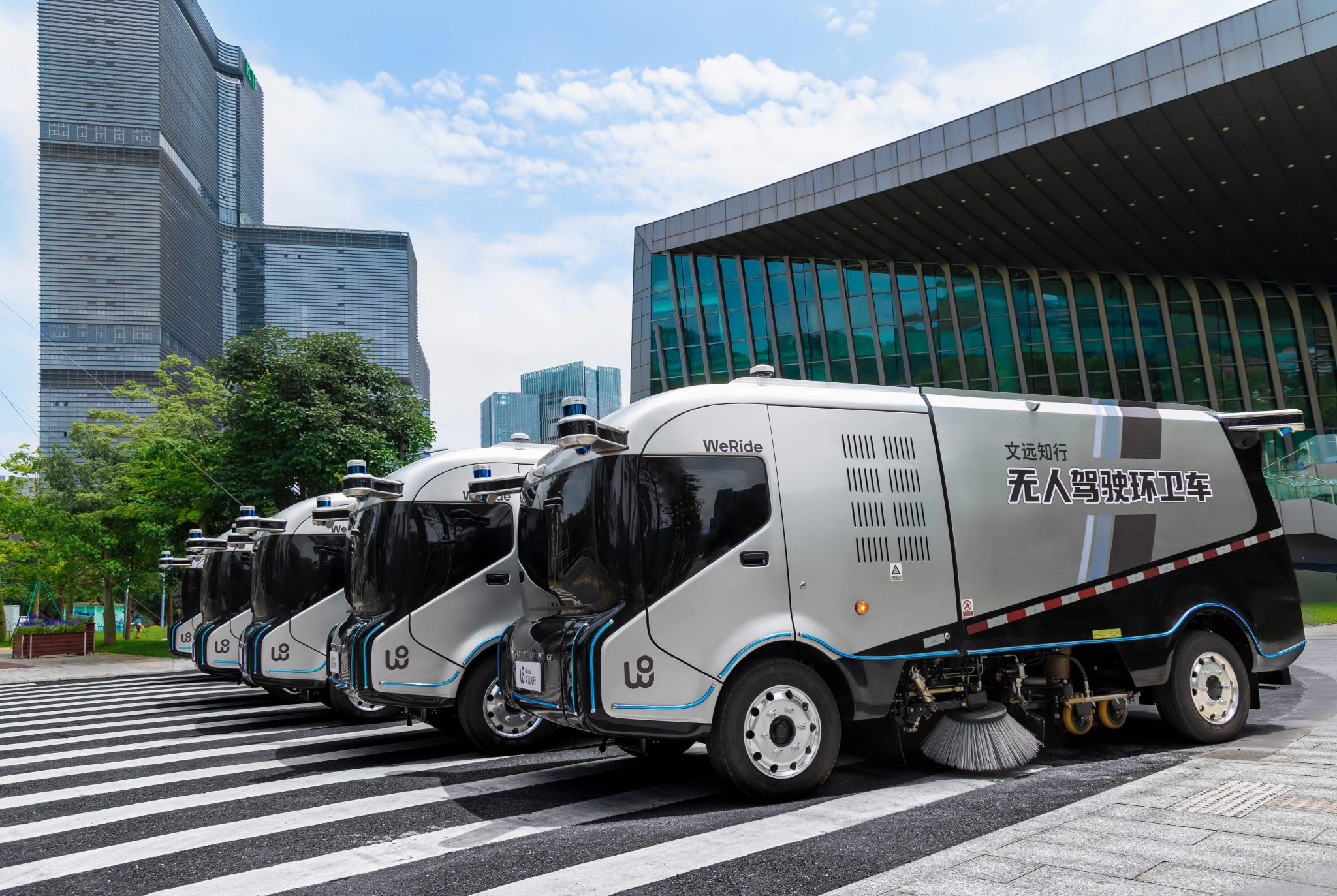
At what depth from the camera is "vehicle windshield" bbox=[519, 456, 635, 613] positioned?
5781 mm

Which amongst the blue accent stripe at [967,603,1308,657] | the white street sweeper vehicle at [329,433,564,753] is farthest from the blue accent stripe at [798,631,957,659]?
the white street sweeper vehicle at [329,433,564,753]

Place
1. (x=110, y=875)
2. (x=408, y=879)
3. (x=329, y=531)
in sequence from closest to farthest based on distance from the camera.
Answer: (x=408, y=879)
(x=110, y=875)
(x=329, y=531)

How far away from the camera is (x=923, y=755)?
6.94m

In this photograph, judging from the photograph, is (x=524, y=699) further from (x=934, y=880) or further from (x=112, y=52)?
(x=112, y=52)

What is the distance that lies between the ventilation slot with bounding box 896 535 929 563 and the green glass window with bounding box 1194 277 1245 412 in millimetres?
36044

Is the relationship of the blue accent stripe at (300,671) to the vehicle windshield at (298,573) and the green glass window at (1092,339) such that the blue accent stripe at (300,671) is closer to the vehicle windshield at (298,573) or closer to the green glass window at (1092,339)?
the vehicle windshield at (298,573)

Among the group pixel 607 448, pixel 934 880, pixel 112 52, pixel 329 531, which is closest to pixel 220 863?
pixel 607 448

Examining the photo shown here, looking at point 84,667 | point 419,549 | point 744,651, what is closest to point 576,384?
point 84,667

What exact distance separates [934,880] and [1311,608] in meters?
26.0

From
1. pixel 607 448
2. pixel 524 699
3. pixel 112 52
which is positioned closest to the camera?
pixel 607 448

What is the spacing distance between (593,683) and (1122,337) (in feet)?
121

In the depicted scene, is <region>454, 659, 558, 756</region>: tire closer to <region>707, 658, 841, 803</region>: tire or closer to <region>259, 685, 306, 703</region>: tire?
<region>707, 658, 841, 803</region>: tire

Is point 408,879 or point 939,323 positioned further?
point 939,323

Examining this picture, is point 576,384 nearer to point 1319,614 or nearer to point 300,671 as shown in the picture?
point 1319,614
